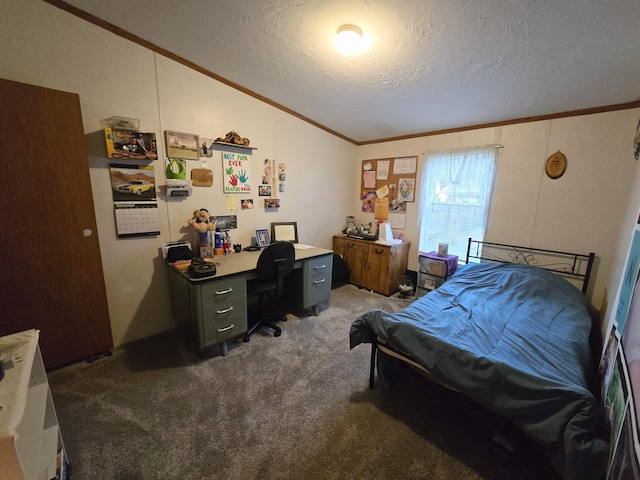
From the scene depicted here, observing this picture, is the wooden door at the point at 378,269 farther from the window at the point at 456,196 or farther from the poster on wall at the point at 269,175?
Answer: the poster on wall at the point at 269,175

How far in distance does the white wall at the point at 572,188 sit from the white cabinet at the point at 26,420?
326 cm

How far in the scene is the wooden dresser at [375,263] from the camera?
3.48 m

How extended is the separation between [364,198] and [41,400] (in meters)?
3.88

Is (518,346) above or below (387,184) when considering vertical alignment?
below

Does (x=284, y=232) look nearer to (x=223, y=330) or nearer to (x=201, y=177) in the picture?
(x=201, y=177)

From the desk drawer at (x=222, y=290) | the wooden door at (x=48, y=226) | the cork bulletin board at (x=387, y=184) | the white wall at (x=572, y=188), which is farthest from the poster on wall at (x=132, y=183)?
the white wall at (x=572, y=188)

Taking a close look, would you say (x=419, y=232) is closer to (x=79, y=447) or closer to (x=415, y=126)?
(x=415, y=126)

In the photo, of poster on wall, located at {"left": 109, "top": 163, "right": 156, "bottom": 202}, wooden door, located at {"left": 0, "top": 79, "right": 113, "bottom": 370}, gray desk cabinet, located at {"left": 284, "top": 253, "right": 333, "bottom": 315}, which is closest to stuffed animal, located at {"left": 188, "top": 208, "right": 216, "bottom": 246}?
poster on wall, located at {"left": 109, "top": 163, "right": 156, "bottom": 202}

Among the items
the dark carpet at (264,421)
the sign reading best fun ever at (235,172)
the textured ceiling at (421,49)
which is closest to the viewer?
the dark carpet at (264,421)

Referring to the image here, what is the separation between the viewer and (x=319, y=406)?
5.60 ft

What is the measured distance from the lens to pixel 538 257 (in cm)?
275

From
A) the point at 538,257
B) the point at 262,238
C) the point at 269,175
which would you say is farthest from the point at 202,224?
the point at 538,257

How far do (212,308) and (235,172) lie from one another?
1464mm

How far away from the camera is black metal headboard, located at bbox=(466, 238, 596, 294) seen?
2.49 m
